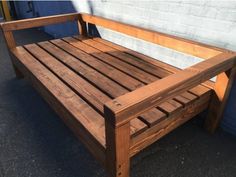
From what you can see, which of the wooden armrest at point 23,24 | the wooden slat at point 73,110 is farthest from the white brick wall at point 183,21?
the wooden slat at point 73,110

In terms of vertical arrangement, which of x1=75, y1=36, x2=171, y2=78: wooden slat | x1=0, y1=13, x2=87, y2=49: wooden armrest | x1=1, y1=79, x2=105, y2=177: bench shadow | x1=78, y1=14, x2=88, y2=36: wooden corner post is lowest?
x1=1, y1=79, x2=105, y2=177: bench shadow

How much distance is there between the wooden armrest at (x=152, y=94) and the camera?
3.02ft

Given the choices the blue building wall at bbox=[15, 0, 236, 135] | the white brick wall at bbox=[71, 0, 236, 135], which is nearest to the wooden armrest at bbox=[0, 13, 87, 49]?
the blue building wall at bbox=[15, 0, 236, 135]

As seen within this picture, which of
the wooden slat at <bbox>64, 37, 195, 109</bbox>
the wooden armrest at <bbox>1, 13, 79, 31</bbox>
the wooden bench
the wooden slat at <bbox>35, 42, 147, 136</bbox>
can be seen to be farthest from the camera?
the wooden armrest at <bbox>1, 13, 79, 31</bbox>

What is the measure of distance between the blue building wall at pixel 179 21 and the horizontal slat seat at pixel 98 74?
16 cm

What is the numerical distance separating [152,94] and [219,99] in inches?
35.5

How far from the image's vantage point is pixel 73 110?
145 cm

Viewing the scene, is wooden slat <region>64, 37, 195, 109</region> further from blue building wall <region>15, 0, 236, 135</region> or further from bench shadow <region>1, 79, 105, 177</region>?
bench shadow <region>1, 79, 105, 177</region>

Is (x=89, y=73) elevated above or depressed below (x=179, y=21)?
below

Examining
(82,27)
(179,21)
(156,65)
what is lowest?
(156,65)

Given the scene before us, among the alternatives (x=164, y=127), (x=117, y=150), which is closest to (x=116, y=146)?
(x=117, y=150)

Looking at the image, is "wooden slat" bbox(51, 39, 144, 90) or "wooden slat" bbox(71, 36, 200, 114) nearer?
"wooden slat" bbox(71, 36, 200, 114)

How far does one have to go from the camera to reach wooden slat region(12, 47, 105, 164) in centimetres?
128

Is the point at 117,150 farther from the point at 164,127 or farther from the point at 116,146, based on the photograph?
the point at 164,127
